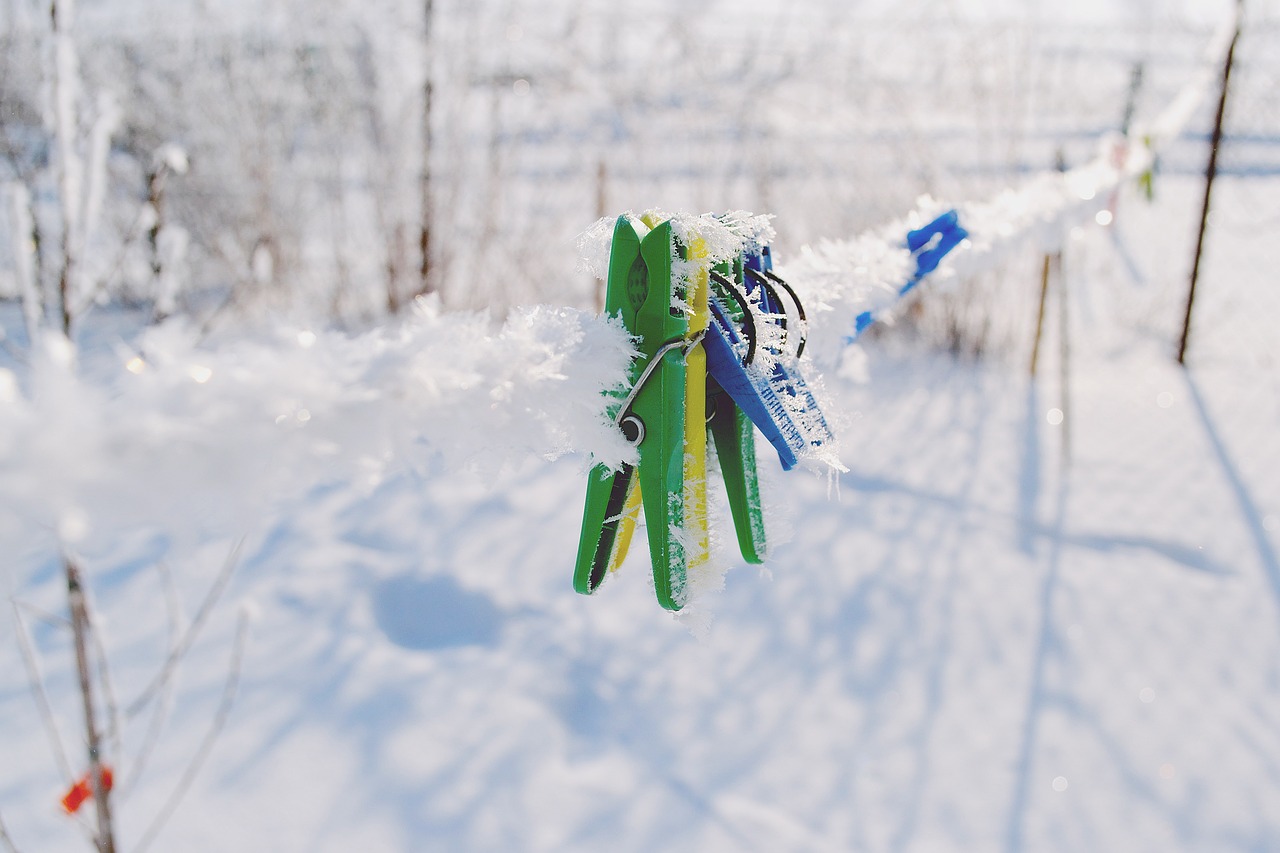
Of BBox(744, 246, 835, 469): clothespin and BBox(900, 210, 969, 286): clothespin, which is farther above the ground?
BBox(900, 210, 969, 286): clothespin

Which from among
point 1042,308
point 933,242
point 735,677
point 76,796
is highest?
point 933,242

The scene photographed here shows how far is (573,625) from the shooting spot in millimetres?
1925

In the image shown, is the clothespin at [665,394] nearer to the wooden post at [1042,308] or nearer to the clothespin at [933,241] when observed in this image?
the clothespin at [933,241]

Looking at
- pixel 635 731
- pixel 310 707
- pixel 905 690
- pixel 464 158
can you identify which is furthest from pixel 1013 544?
pixel 464 158

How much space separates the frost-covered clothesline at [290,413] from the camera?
1.01 ft

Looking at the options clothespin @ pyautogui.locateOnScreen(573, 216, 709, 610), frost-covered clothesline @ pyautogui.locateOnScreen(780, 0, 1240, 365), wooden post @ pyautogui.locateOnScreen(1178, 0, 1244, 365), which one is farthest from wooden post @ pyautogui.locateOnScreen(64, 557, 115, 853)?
wooden post @ pyautogui.locateOnScreen(1178, 0, 1244, 365)

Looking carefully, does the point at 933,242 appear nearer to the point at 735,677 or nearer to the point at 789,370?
the point at 789,370

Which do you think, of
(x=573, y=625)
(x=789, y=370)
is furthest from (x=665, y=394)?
(x=573, y=625)

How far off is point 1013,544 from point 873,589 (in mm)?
586

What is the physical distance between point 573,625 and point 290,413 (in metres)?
1.65

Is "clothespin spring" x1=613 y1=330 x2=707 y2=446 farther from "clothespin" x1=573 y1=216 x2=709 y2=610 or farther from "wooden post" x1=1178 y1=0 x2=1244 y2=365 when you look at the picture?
"wooden post" x1=1178 y1=0 x2=1244 y2=365

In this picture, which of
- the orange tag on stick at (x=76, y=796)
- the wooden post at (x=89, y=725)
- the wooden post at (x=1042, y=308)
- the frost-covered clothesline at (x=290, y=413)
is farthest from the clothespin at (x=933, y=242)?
the wooden post at (x=1042, y=308)

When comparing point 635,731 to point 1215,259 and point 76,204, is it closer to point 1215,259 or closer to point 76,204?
point 76,204

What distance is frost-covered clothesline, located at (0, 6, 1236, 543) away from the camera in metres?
0.31
